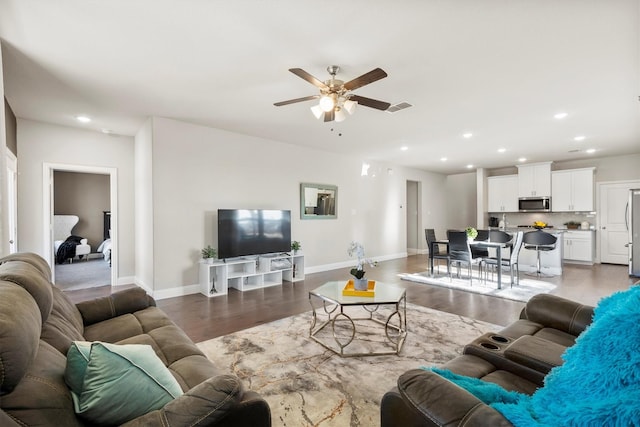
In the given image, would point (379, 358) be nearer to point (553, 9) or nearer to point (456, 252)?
point (553, 9)

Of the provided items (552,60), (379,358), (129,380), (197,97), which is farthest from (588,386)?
(197,97)

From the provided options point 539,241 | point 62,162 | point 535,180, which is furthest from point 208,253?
point 535,180

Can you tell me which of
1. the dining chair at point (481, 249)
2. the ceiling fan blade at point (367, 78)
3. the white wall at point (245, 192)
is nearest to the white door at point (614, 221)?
the dining chair at point (481, 249)

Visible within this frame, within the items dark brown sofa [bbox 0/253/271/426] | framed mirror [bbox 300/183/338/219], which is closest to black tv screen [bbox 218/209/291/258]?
framed mirror [bbox 300/183/338/219]

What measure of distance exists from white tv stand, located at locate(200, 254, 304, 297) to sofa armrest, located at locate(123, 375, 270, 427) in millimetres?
3791

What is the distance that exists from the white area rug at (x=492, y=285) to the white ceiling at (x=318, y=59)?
2633 millimetres

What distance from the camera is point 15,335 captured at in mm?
871

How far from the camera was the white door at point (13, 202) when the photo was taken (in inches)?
161

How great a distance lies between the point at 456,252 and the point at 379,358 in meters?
3.49

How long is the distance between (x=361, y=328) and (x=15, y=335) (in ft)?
9.52

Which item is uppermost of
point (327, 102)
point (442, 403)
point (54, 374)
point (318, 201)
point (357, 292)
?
point (327, 102)

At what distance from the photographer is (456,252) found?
5480mm

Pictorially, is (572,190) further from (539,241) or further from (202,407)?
(202,407)

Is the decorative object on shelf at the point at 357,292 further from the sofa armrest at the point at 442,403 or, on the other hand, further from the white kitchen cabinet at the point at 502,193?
the white kitchen cabinet at the point at 502,193
